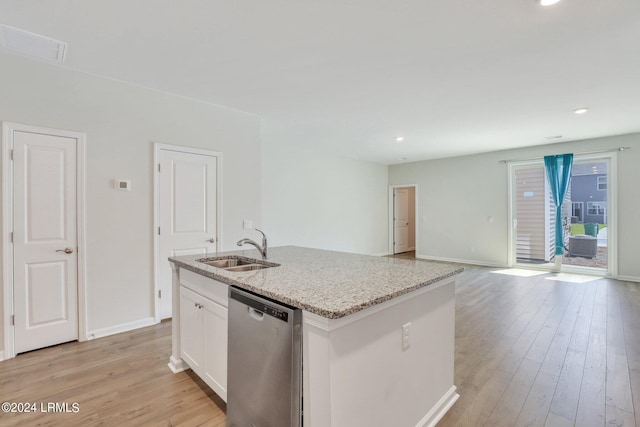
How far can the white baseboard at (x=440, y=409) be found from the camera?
1.73 metres

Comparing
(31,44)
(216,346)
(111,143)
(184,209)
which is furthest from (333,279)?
(31,44)

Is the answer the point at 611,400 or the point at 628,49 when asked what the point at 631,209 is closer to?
the point at 628,49

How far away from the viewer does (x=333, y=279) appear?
168cm

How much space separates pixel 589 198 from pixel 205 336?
6964 mm

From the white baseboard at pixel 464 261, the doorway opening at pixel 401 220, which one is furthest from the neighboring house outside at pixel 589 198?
the doorway opening at pixel 401 220

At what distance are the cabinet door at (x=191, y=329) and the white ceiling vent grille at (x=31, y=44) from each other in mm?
2206

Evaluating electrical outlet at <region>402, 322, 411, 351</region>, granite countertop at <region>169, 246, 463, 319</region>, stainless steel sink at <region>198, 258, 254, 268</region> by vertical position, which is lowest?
electrical outlet at <region>402, 322, 411, 351</region>

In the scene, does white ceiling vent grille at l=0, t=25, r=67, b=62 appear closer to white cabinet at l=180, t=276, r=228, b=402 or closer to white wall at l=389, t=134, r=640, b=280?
white cabinet at l=180, t=276, r=228, b=402

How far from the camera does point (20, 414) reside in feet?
6.20

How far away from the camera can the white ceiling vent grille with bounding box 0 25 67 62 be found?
2291 millimetres

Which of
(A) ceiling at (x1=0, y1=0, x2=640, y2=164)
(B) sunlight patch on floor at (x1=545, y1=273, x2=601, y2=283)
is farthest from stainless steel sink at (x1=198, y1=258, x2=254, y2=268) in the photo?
(B) sunlight patch on floor at (x1=545, y1=273, x2=601, y2=283)

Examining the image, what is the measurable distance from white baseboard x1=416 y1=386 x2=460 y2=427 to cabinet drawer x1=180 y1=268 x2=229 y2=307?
4.29ft

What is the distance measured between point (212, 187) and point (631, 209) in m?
6.80

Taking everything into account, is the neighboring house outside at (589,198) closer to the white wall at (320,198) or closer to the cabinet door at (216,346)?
the white wall at (320,198)
